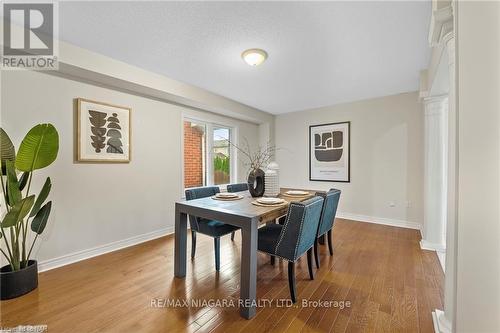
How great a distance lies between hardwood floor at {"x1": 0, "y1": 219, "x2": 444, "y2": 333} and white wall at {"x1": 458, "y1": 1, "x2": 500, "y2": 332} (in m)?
0.75

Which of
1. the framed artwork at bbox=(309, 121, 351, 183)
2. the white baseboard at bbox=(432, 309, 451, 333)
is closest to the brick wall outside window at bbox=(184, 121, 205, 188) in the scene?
the framed artwork at bbox=(309, 121, 351, 183)

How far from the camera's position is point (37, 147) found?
176 centimetres

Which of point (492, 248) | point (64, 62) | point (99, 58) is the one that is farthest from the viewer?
point (99, 58)

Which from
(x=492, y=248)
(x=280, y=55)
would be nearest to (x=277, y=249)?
(x=492, y=248)

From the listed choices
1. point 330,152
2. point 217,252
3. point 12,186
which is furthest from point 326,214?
point 12,186

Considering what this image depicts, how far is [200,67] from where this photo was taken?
9.04 feet

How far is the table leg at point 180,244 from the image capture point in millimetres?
2131

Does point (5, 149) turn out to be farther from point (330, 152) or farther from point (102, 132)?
point (330, 152)

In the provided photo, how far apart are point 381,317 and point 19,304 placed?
283 centimetres

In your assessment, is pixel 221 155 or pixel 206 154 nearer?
pixel 206 154

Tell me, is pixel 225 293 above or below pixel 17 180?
below

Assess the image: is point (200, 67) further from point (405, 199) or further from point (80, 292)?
point (405, 199)

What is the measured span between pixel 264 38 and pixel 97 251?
3.12 meters
